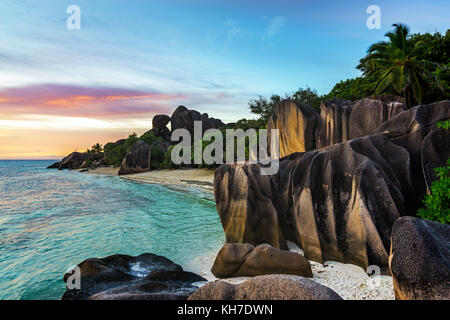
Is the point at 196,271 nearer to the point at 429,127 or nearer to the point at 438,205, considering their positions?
the point at 438,205

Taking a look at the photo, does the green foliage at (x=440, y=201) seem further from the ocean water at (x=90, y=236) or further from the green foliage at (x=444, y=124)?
the ocean water at (x=90, y=236)

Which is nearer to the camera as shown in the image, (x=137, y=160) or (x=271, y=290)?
(x=271, y=290)

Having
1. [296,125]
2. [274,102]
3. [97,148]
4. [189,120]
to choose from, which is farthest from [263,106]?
[97,148]

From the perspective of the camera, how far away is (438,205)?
5.05m

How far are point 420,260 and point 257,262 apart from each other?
3107 millimetres

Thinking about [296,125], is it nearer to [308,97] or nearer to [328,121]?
[328,121]

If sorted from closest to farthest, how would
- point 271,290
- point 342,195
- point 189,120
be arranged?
point 271,290, point 342,195, point 189,120

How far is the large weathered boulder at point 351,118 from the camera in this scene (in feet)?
33.8

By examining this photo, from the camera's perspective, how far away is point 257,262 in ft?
18.7

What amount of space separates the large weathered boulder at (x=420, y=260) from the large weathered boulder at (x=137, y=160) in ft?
138

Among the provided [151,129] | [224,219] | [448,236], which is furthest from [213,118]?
[448,236]

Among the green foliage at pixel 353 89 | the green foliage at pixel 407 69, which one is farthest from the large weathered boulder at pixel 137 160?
the green foliage at pixel 407 69
